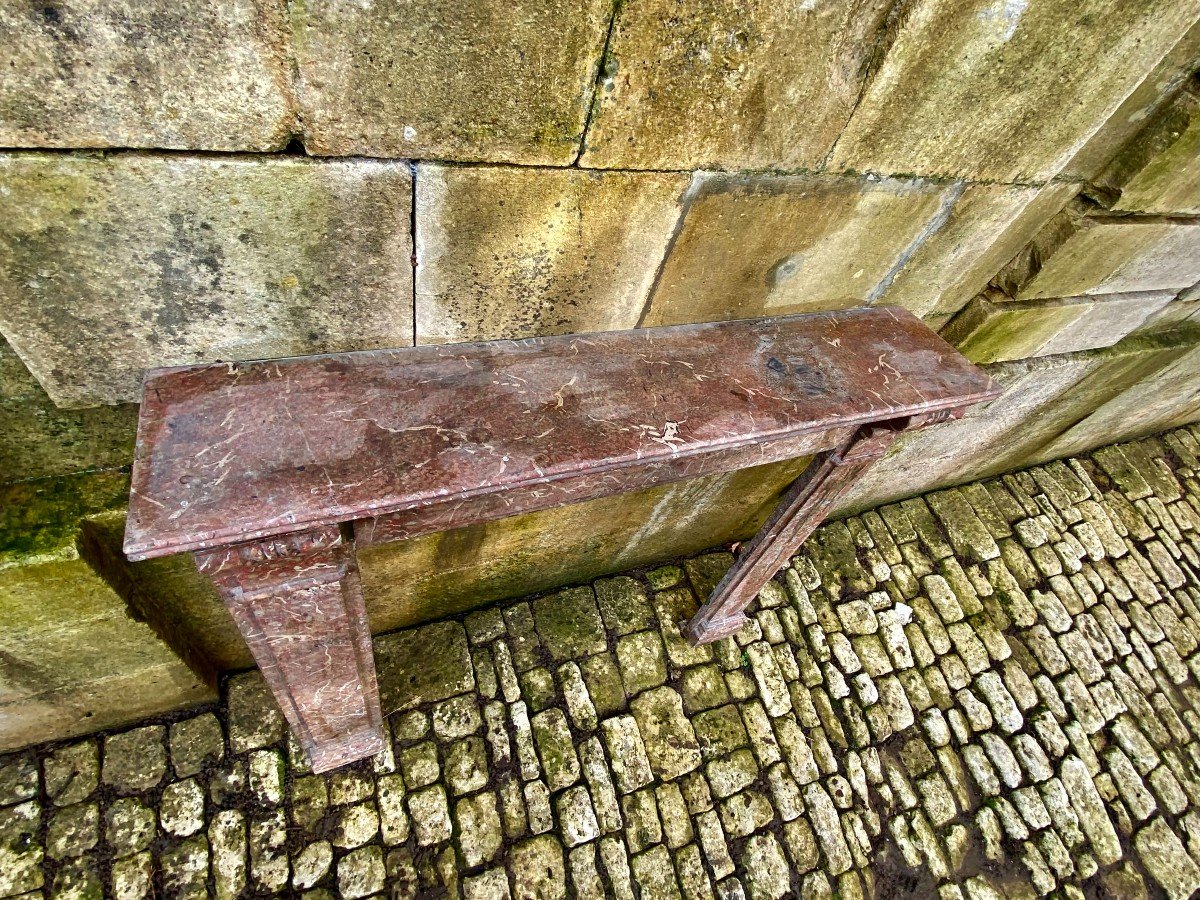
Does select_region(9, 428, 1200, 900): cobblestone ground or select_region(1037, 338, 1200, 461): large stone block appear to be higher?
select_region(1037, 338, 1200, 461): large stone block

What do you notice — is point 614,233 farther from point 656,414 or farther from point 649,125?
point 656,414

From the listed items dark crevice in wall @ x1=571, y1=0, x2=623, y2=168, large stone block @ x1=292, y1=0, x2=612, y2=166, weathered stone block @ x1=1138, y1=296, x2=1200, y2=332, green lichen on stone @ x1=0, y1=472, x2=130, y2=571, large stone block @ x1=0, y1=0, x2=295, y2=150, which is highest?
weathered stone block @ x1=1138, y1=296, x2=1200, y2=332

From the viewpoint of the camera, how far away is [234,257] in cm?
155

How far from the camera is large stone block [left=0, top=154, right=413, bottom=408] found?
1.35 m

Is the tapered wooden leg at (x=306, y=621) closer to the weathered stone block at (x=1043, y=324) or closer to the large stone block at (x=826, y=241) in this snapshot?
the large stone block at (x=826, y=241)

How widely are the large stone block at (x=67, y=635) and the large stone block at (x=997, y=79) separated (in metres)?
2.73

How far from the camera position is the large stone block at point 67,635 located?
1.91 m

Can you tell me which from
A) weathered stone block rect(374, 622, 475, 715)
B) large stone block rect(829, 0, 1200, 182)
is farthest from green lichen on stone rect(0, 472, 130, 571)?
large stone block rect(829, 0, 1200, 182)

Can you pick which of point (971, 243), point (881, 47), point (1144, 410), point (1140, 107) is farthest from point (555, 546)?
point (1144, 410)

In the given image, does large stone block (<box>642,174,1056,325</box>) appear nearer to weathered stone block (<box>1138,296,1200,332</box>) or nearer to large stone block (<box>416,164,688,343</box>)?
large stone block (<box>416,164,688,343</box>)

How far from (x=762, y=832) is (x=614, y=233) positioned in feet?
10.3

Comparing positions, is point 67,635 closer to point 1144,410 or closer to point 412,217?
point 412,217

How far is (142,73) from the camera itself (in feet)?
4.02

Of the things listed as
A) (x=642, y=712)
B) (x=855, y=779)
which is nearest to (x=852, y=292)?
(x=642, y=712)
